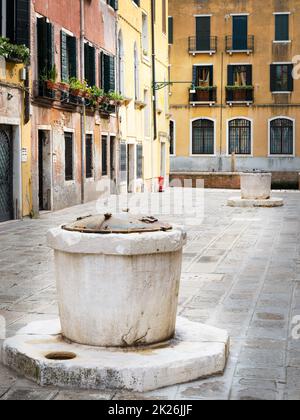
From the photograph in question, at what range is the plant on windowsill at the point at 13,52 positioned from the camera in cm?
1530

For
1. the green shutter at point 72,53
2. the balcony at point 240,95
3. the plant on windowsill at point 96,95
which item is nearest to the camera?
the green shutter at point 72,53

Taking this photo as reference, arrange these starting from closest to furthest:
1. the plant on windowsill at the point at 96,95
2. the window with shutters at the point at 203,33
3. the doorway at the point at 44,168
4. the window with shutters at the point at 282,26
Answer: the doorway at the point at 44,168
the plant on windowsill at the point at 96,95
the window with shutters at the point at 282,26
the window with shutters at the point at 203,33

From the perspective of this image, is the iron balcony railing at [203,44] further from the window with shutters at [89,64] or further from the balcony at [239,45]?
the window with shutters at [89,64]

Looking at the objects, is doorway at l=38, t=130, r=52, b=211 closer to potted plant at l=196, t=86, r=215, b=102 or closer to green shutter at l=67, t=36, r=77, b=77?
green shutter at l=67, t=36, r=77, b=77

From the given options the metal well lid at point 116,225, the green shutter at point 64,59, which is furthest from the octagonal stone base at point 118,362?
the green shutter at point 64,59

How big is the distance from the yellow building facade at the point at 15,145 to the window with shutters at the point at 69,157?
3250 mm

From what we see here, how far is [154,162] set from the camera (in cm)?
3188

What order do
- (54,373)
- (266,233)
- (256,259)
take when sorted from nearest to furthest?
(54,373), (256,259), (266,233)

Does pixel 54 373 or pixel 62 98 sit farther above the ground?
pixel 62 98

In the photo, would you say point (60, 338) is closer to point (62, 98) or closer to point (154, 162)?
point (62, 98)

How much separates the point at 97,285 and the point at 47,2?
14.4m

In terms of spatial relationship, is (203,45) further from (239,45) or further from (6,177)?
(6,177)

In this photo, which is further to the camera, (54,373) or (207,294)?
(207,294)
